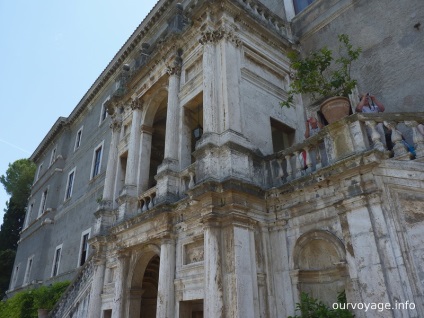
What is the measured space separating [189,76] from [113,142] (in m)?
4.40

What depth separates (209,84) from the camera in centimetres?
823

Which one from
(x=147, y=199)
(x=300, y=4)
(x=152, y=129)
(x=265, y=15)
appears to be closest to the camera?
(x=147, y=199)

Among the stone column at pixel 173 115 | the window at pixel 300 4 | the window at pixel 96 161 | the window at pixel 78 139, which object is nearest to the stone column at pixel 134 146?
the stone column at pixel 173 115

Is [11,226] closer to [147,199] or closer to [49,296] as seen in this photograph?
[49,296]

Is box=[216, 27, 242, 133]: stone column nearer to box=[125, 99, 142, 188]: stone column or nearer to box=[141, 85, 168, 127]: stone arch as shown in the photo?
box=[141, 85, 168, 127]: stone arch

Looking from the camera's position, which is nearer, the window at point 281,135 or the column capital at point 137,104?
the window at point 281,135

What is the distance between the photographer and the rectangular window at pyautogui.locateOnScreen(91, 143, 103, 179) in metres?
18.0

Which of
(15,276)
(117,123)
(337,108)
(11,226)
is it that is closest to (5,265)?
(11,226)

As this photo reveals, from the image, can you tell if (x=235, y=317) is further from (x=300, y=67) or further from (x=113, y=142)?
(x=113, y=142)

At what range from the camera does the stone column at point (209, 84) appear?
25.7ft

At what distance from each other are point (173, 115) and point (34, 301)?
11.6m

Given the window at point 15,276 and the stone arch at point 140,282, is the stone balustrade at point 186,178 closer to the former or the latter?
the stone arch at point 140,282

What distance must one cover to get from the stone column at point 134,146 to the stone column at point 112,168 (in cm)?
140

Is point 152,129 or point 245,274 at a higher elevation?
point 152,129
